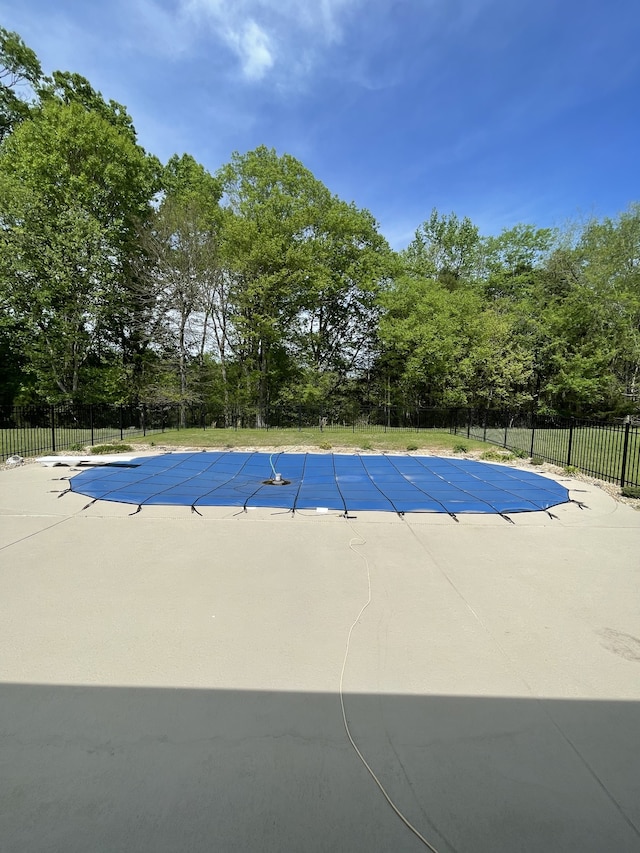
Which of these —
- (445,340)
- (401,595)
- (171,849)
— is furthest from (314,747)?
(445,340)

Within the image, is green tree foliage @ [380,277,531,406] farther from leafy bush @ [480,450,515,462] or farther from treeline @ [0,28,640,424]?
leafy bush @ [480,450,515,462]

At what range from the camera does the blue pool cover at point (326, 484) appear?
Answer: 5.87 m

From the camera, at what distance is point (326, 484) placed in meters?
7.28

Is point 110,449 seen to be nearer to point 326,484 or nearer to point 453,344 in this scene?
point 326,484

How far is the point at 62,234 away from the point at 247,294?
297 inches

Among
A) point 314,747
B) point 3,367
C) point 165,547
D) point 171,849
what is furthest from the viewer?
point 3,367

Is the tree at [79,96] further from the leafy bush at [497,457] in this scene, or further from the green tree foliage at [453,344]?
the leafy bush at [497,457]

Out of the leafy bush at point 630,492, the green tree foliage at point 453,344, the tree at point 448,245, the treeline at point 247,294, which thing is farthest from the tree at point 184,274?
the leafy bush at point 630,492

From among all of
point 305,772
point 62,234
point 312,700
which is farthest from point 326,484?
point 62,234

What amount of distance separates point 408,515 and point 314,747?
3.90 meters

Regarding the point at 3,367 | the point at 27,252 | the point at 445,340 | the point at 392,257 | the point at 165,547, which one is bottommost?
the point at 165,547

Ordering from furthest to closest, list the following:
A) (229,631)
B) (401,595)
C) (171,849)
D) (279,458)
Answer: (279,458)
(401,595)
(229,631)
(171,849)

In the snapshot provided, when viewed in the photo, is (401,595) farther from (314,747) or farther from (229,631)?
(314,747)

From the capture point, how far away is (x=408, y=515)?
17.7 feet
